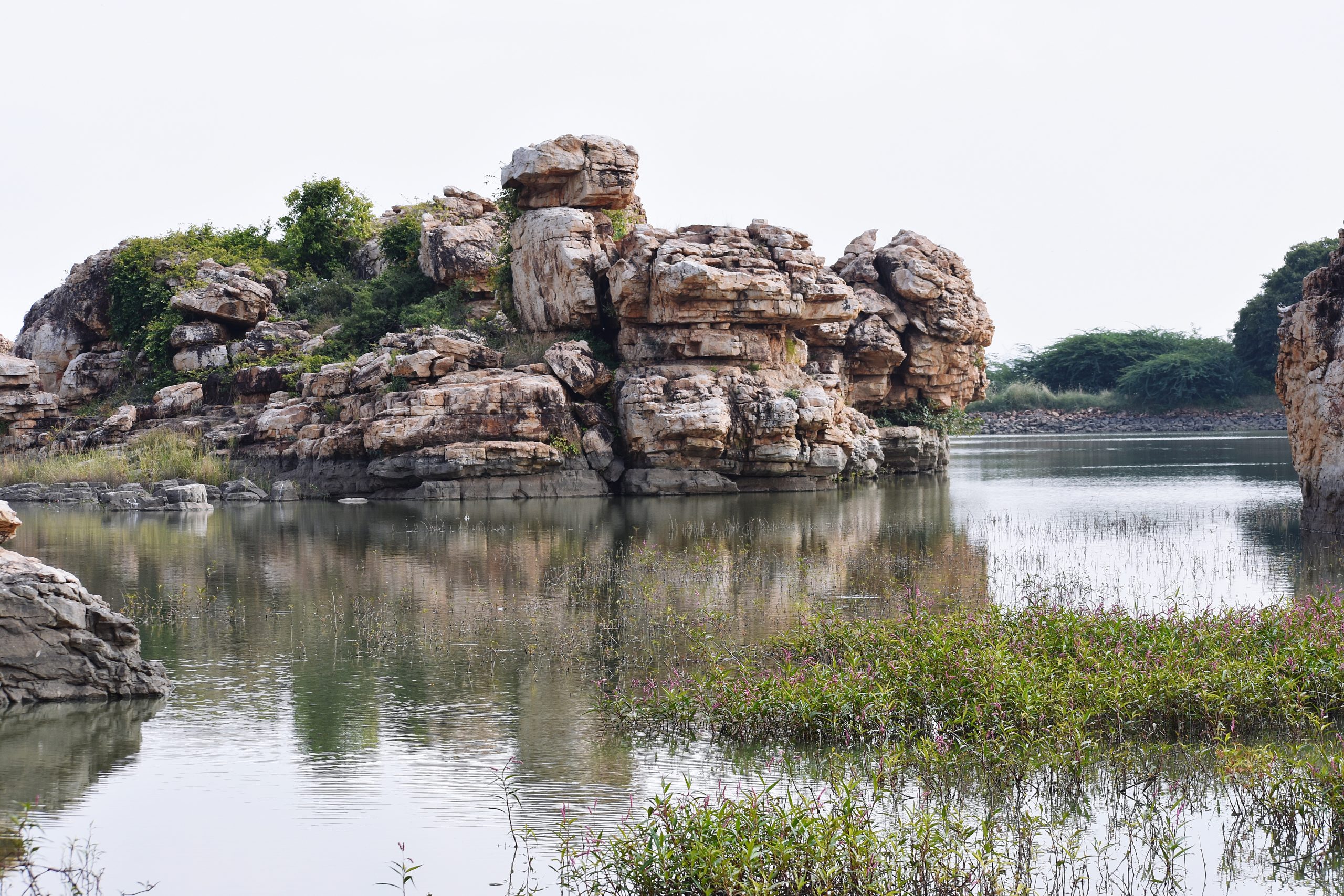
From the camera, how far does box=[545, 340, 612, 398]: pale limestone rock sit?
36.2 metres

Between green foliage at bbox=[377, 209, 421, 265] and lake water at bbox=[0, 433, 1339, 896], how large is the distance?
53.8 feet

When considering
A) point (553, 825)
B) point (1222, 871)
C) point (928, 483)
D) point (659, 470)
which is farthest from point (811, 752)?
point (928, 483)

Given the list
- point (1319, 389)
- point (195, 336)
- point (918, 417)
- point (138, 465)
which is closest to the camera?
point (1319, 389)

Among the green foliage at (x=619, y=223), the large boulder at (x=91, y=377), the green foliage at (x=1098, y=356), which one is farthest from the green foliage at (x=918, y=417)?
the green foliage at (x=1098, y=356)

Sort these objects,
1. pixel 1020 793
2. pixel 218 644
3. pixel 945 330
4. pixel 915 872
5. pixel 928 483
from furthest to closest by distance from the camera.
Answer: pixel 945 330
pixel 928 483
pixel 218 644
pixel 1020 793
pixel 915 872

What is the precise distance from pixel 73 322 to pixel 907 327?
1311 inches

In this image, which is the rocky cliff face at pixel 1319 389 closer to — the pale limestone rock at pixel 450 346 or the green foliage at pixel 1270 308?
the pale limestone rock at pixel 450 346

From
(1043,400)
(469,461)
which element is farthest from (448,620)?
(1043,400)

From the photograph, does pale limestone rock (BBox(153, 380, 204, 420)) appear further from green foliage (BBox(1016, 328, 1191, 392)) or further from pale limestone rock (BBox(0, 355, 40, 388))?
green foliage (BBox(1016, 328, 1191, 392))

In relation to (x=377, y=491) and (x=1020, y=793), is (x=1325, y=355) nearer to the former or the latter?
(x=1020, y=793)

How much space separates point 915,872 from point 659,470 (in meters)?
28.9

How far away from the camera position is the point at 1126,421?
8375 cm

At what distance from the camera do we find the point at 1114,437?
77250mm

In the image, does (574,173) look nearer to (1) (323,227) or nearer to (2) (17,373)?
(1) (323,227)
